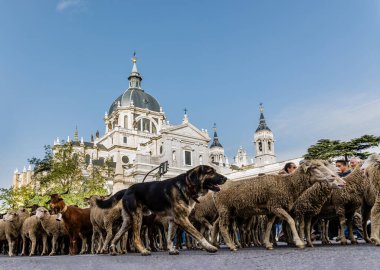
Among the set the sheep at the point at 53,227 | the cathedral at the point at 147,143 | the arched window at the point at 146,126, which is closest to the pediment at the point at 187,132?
the cathedral at the point at 147,143

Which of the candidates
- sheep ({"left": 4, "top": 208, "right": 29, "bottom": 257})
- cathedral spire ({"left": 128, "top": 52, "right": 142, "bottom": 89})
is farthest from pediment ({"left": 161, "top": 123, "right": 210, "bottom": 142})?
sheep ({"left": 4, "top": 208, "right": 29, "bottom": 257})

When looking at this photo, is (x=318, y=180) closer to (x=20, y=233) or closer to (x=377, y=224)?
(x=377, y=224)

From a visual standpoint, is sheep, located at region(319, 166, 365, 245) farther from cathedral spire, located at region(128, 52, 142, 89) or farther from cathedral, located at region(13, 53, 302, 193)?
cathedral spire, located at region(128, 52, 142, 89)

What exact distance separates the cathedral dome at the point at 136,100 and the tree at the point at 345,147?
64506mm

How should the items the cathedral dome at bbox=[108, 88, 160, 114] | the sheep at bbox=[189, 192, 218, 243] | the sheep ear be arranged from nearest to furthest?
the sheep ear, the sheep at bbox=[189, 192, 218, 243], the cathedral dome at bbox=[108, 88, 160, 114]

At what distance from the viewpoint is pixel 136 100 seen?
100 meters

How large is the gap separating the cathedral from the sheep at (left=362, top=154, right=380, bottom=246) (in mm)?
47499

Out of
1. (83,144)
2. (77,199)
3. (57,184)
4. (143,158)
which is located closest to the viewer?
(77,199)

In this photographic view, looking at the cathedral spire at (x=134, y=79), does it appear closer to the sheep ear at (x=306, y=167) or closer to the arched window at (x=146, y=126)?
the arched window at (x=146, y=126)

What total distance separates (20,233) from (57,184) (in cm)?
2416

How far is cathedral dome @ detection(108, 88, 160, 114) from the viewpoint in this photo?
99.5m

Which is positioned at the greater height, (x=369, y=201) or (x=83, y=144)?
(x=83, y=144)

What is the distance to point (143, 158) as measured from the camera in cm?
6575

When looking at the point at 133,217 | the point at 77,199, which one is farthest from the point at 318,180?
the point at 77,199
